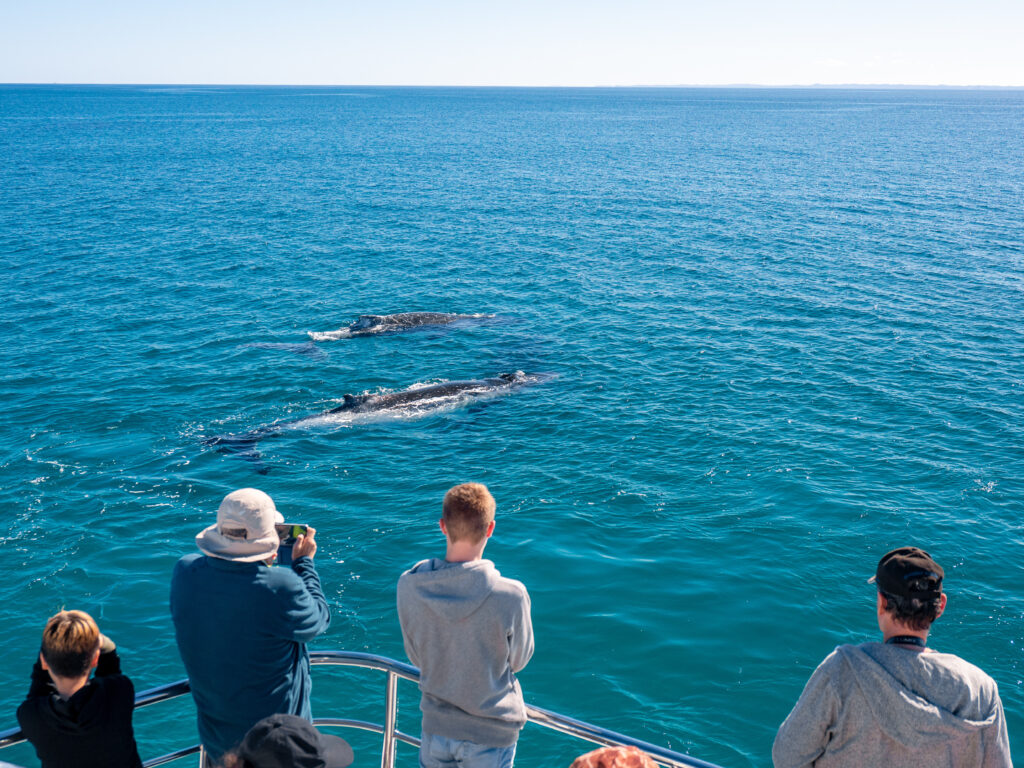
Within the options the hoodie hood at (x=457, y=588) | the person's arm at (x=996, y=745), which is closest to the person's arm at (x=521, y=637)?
the hoodie hood at (x=457, y=588)

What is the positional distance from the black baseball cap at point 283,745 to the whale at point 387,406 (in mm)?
20587

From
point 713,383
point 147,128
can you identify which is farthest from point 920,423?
point 147,128

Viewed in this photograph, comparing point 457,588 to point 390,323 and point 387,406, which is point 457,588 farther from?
point 390,323

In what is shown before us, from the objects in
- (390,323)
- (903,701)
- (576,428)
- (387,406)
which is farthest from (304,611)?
(390,323)

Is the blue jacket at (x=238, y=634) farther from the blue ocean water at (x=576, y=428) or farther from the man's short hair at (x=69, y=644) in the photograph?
the blue ocean water at (x=576, y=428)

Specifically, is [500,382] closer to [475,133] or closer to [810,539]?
[810,539]

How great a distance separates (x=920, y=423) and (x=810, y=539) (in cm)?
901

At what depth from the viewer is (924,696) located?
194 inches

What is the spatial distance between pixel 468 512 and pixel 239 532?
5.64 ft

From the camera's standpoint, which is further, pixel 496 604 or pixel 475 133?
pixel 475 133

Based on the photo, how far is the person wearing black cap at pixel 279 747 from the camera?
4.50 metres

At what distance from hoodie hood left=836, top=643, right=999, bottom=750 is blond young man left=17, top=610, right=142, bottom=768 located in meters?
4.65

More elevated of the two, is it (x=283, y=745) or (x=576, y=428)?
(x=283, y=745)

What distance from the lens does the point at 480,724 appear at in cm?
606
